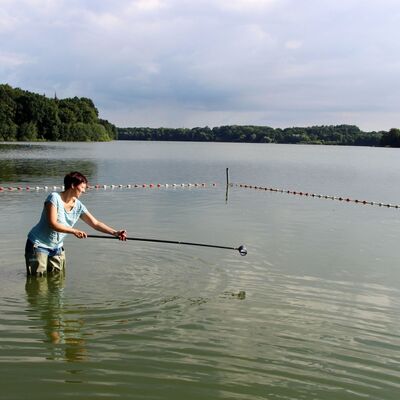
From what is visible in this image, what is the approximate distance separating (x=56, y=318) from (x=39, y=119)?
121136 millimetres

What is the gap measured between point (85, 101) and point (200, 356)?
159 meters

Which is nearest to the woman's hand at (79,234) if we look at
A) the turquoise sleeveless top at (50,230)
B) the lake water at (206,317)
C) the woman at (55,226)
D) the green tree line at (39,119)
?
the woman at (55,226)

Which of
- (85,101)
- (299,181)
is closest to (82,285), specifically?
(299,181)

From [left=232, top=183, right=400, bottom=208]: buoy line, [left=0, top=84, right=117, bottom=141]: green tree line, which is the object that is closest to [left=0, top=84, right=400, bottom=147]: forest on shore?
[left=0, top=84, right=117, bottom=141]: green tree line

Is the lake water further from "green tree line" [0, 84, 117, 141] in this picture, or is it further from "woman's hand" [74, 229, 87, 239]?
"green tree line" [0, 84, 117, 141]

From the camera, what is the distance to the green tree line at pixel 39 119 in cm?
11558

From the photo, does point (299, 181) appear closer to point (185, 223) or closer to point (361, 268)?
point (185, 223)

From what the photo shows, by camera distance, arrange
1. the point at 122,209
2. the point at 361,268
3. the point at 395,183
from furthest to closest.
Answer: the point at 395,183
the point at 122,209
the point at 361,268

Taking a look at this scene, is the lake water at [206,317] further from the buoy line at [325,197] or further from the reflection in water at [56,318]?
the buoy line at [325,197]

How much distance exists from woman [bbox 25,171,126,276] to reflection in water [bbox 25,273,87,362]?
0.69 feet

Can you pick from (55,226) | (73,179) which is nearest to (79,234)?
(55,226)

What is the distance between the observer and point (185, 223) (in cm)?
1642

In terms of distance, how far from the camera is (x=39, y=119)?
401 feet

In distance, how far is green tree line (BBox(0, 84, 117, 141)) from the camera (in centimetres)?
11558
